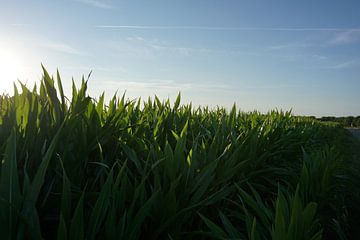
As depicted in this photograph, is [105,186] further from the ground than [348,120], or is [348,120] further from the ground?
[348,120]

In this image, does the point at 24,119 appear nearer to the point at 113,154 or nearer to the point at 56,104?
the point at 56,104

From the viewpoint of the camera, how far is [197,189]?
4.93ft

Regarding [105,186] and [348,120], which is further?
[348,120]

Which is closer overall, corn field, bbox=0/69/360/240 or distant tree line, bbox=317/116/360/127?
corn field, bbox=0/69/360/240

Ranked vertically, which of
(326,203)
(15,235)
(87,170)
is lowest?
(326,203)

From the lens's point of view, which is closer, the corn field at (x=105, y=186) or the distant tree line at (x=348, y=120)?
the corn field at (x=105, y=186)

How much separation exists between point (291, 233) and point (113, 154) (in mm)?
1020

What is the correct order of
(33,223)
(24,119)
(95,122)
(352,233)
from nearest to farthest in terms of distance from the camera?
(33,223) → (24,119) → (95,122) → (352,233)

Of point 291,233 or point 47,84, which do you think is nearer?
point 291,233

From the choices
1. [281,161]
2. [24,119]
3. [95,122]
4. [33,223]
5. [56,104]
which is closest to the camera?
[33,223]

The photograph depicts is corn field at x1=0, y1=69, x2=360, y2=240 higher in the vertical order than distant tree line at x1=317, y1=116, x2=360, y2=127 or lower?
lower

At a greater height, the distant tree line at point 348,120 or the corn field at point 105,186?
the distant tree line at point 348,120

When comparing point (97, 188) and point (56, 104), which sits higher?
point (56, 104)

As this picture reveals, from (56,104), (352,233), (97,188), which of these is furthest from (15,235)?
(352,233)
